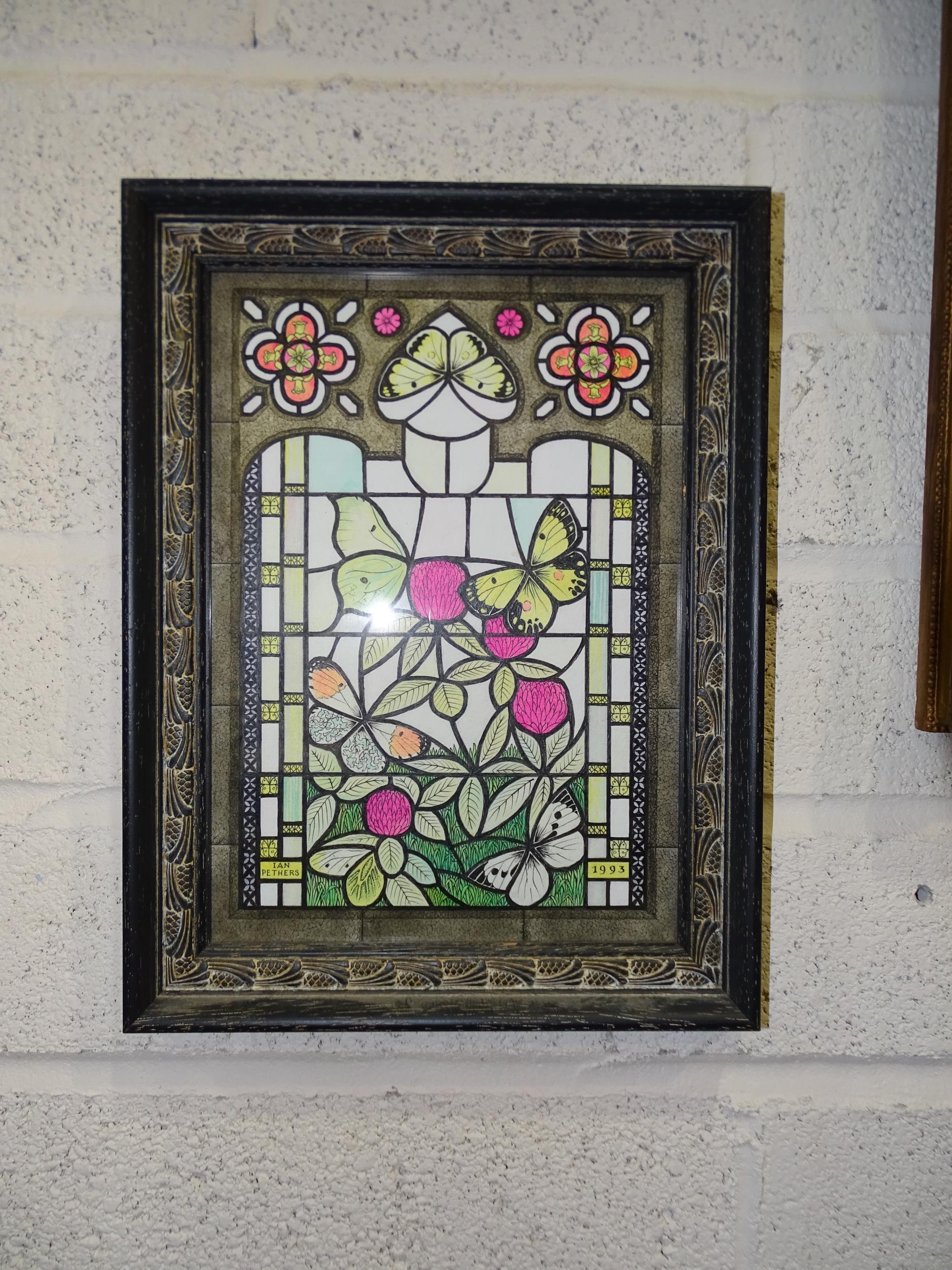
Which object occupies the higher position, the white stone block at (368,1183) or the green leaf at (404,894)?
the green leaf at (404,894)

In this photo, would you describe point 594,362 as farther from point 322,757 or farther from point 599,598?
point 322,757

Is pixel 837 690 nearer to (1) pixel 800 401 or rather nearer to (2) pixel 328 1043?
(1) pixel 800 401

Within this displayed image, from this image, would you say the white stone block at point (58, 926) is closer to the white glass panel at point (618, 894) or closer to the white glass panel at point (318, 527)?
the white glass panel at point (318, 527)

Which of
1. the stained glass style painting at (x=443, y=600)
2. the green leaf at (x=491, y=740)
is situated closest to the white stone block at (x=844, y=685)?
the stained glass style painting at (x=443, y=600)

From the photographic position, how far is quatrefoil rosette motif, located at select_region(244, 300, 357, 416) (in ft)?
1.90

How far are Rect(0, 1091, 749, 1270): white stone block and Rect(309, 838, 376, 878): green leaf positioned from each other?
7.3 inches

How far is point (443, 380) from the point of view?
1.91 ft

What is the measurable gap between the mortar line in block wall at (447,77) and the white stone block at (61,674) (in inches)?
14.8

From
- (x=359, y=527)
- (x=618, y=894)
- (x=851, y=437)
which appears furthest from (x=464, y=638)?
(x=851, y=437)

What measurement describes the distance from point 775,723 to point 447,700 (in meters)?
0.26

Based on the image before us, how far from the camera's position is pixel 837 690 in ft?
1.98

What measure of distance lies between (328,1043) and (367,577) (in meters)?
0.37

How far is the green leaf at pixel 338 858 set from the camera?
0.59m

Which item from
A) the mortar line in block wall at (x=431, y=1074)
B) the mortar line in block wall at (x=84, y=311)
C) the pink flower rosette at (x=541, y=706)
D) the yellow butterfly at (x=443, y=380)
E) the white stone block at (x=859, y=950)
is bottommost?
the mortar line in block wall at (x=431, y=1074)
